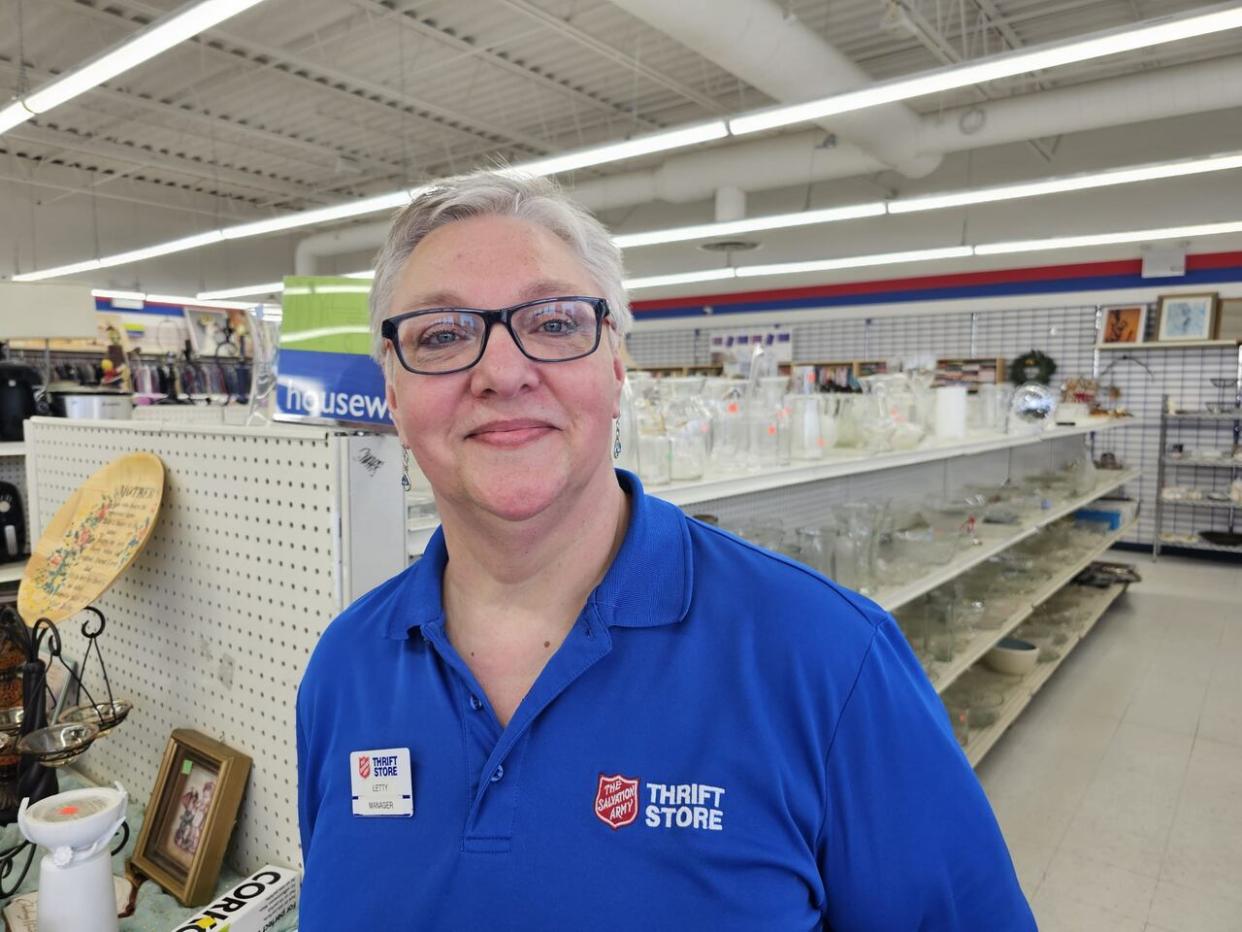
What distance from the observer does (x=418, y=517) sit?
1.44 m

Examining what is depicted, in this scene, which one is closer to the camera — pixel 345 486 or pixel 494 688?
pixel 494 688

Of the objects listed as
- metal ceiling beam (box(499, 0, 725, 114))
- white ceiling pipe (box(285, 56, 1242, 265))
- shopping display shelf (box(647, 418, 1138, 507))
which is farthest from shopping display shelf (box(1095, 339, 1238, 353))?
shopping display shelf (box(647, 418, 1138, 507))

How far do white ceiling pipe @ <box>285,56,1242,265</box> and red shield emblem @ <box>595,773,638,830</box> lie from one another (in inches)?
194

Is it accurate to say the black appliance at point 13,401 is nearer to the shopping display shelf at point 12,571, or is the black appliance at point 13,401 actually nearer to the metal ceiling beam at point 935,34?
the shopping display shelf at point 12,571

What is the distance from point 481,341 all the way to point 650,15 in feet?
16.4

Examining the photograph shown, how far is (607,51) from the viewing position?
23.9 feet

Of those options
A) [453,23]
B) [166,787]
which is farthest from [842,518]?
[453,23]

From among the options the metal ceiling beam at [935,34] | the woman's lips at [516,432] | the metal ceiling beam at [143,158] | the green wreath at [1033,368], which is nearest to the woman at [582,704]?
the woman's lips at [516,432]

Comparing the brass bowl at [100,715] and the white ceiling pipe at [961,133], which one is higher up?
the white ceiling pipe at [961,133]

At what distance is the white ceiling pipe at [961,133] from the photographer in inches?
263

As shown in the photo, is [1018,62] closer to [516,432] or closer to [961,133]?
[961,133]

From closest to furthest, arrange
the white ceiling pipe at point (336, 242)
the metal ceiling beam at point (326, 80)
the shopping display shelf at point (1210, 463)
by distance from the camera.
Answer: the metal ceiling beam at point (326, 80), the shopping display shelf at point (1210, 463), the white ceiling pipe at point (336, 242)

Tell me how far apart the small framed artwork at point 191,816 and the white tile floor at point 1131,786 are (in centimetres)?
288

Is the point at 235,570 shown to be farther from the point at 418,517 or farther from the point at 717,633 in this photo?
the point at 717,633
